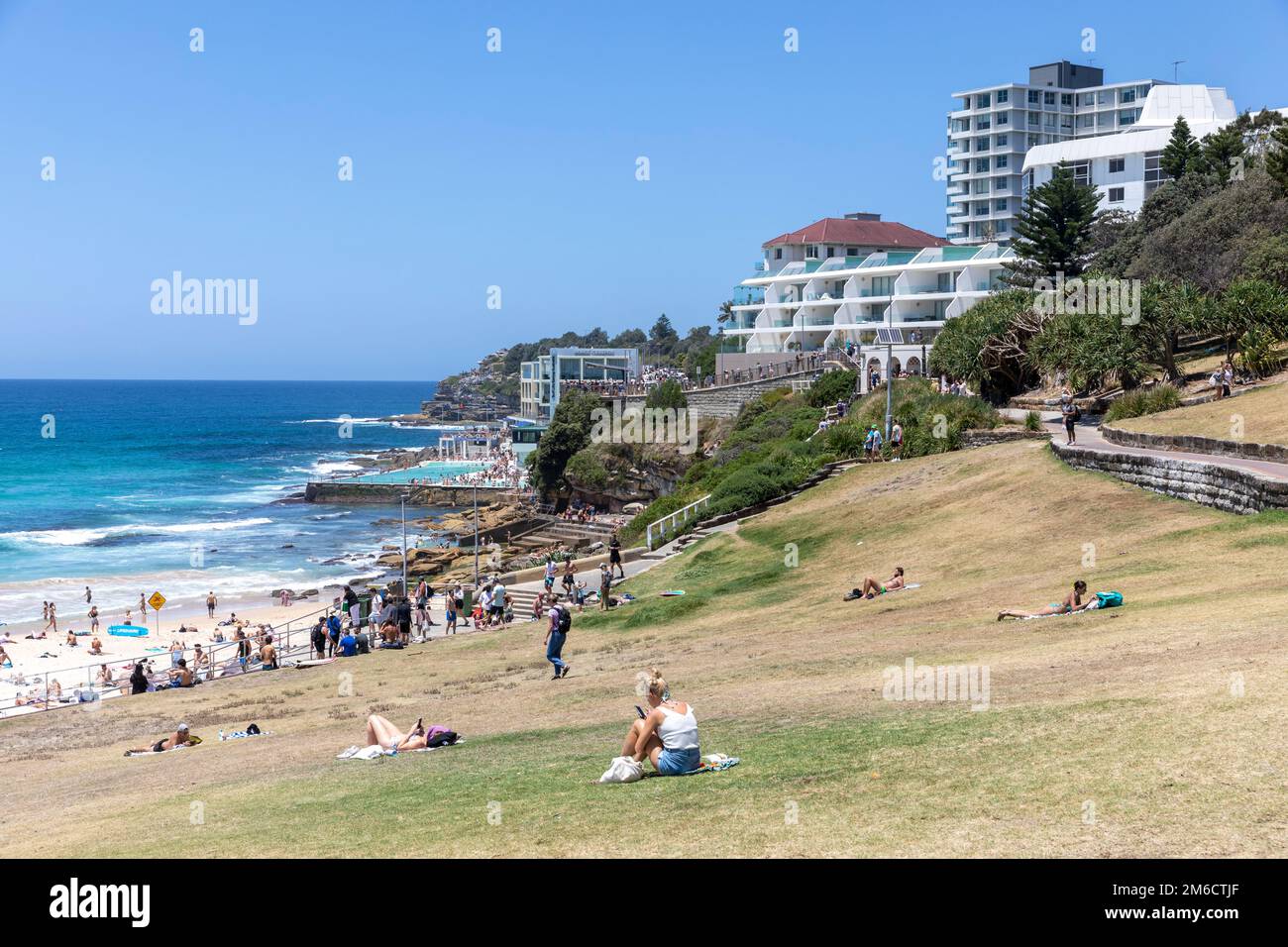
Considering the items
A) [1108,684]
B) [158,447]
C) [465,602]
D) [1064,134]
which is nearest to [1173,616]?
[1108,684]

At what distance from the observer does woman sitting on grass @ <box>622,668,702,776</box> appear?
399 inches

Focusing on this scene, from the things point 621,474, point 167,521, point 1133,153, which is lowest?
point 167,521

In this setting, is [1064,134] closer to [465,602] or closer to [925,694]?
[465,602]

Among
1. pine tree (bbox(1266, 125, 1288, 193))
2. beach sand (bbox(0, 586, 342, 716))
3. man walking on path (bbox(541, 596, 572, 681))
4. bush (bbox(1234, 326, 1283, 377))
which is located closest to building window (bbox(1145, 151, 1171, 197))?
pine tree (bbox(1266, 125, 1288, 193))

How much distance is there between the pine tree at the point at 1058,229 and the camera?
56.6 m

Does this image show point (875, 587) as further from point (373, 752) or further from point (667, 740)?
point (667, 740)

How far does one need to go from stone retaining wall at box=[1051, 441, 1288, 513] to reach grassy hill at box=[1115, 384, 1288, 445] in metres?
2.85

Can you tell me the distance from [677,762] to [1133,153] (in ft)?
244

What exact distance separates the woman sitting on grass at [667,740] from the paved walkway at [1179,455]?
518 inches

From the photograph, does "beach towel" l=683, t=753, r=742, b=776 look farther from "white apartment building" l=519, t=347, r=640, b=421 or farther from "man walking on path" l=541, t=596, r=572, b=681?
"white apartment building" l=519, t=347, r=640, b=421

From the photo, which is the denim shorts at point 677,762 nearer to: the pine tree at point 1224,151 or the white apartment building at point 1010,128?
the pine tree at point 1224,151

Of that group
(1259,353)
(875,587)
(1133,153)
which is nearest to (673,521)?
Result: (875,587)

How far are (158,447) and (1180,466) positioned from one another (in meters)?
139

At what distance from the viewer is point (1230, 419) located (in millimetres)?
28766
